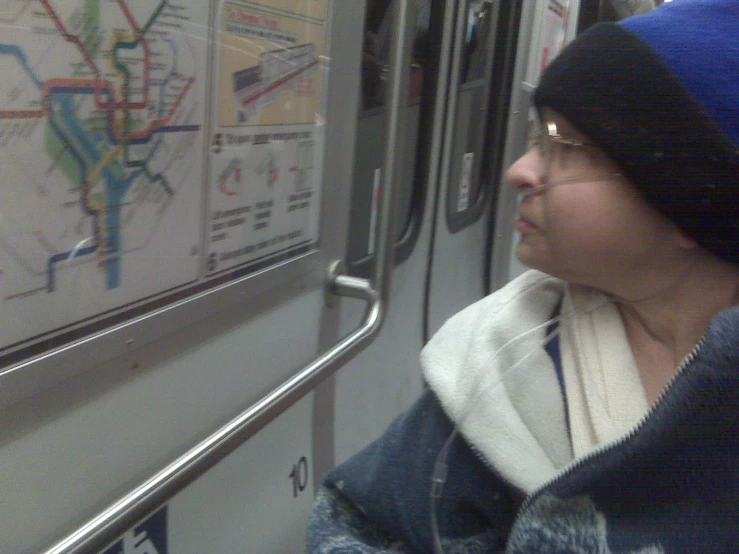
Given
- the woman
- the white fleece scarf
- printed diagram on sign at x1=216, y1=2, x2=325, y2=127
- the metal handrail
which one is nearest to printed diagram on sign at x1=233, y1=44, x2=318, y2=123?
printed diagram on sign at x1=216, y1=2, x2=325, y2=127

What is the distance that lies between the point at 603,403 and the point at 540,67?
5.23ft

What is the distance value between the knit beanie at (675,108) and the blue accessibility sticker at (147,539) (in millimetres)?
562

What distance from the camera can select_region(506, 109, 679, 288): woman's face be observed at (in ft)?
2.10

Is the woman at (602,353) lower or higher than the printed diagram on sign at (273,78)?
lower

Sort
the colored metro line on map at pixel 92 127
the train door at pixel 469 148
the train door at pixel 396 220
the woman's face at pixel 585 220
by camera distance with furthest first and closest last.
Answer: the train door at pixel 469 148 → the train door at pixel 396 220 → the woman's face at pixel 585 220 → the colored metro line on map at pixel 92 127

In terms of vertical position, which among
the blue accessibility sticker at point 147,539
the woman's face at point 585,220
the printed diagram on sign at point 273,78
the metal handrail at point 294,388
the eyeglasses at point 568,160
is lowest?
the blue accessibility sticker at point 147,539

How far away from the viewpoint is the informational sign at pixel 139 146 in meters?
0.53

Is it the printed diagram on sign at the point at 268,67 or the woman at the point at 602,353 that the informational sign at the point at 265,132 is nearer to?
the printed diagram on sign at the point at 268,67

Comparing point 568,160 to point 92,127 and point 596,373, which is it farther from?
point 92,127

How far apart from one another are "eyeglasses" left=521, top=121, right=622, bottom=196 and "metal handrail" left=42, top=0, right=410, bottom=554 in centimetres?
35

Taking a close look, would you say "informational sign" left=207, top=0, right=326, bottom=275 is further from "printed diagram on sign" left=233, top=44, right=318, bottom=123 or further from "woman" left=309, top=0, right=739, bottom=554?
"woman" left=309, top=0, right=739, bottom=554

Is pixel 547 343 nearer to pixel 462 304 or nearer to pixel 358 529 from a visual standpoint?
pixel 358 529

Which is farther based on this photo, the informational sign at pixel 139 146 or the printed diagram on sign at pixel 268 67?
the printed diagram on sign at pixel 268 67

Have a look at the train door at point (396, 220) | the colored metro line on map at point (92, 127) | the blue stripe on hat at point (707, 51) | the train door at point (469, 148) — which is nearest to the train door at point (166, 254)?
the colored metro line on map at point (92, 127)
